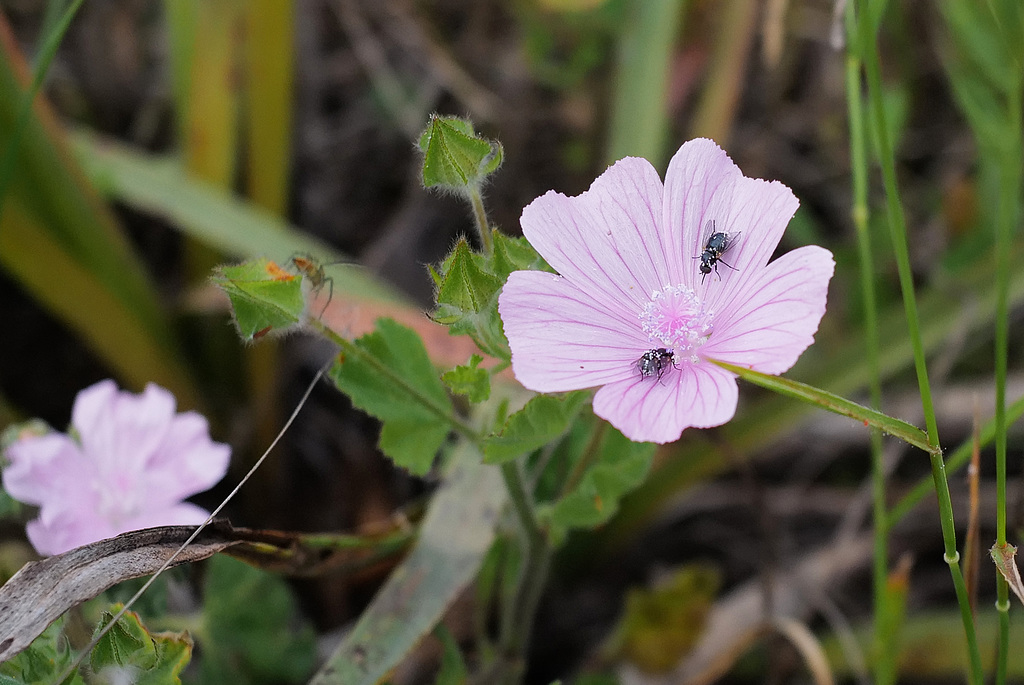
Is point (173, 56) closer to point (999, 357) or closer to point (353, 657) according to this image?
point (353, 657)

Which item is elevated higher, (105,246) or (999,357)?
(999,357)

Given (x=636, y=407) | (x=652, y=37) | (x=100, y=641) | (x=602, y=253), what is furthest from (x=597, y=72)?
(x=100, y=641)

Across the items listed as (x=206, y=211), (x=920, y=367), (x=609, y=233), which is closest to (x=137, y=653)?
(x=609, y=233)

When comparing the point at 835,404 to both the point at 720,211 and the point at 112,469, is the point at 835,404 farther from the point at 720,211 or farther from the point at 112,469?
the point at 112,469

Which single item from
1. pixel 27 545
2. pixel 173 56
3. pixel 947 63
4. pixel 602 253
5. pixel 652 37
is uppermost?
pixel 947 63

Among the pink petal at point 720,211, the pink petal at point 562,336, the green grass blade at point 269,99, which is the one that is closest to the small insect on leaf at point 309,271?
the pink petal at point 562,336

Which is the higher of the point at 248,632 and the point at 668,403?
the point at 668,403

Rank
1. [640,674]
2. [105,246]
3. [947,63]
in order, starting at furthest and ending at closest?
[947,63], [105,246], [640,674]
